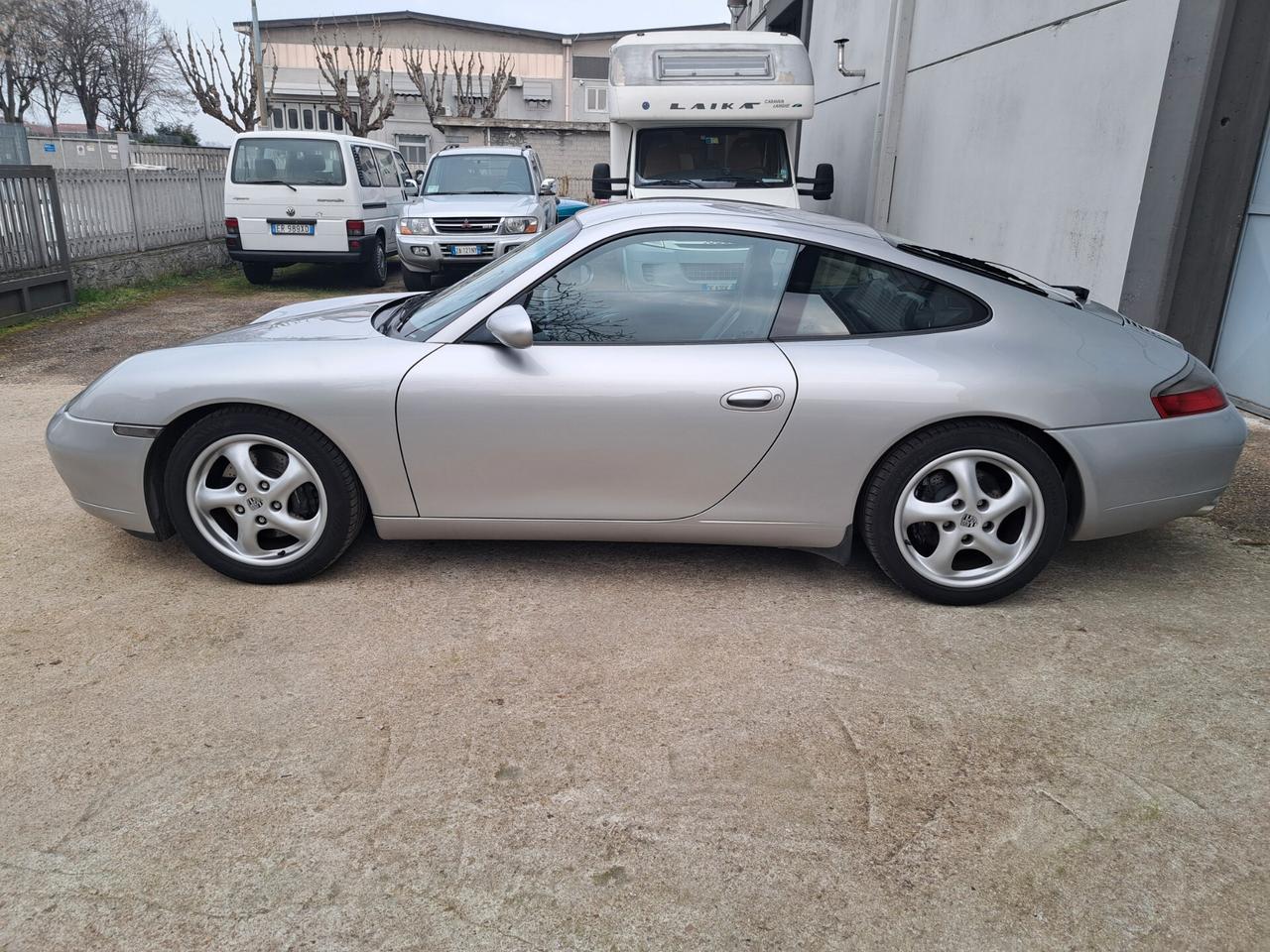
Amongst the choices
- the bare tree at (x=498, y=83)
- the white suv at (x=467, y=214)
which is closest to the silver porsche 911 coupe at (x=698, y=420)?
the white suv at (x=467, y=214)

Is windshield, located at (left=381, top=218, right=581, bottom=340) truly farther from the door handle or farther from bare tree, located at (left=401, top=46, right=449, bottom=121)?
bare tree, located at (left=401, top=46, right=449, bottom=121)

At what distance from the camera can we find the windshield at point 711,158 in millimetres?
9930

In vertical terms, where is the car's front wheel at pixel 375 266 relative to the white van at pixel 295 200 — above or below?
below

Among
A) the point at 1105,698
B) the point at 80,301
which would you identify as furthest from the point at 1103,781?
the point at 80,301

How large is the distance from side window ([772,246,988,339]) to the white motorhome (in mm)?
6312

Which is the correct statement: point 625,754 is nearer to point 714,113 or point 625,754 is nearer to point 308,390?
point 308,390

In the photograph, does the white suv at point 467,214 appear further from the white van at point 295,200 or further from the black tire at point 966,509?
the black tire at point 966,509

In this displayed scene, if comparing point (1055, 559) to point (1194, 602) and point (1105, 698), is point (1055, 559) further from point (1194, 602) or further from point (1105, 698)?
point (1105, 698)

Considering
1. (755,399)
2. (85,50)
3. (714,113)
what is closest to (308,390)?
(755,399)

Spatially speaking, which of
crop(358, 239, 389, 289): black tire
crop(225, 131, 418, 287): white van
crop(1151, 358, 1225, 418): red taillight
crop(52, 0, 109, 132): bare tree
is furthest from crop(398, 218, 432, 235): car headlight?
crop(52, 0, 109, 132): bare tree

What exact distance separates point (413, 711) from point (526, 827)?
64 centimetres

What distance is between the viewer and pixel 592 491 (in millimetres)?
3482

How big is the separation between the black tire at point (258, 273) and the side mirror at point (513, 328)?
1152 centimetres

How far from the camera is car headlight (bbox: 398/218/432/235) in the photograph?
40.2ft
